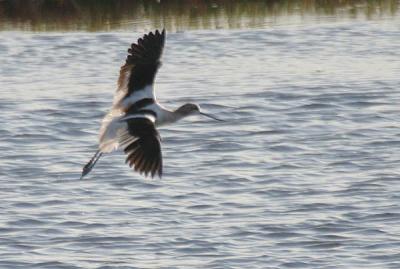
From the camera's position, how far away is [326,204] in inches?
450

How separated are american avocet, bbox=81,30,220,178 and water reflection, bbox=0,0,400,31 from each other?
30.8 ft

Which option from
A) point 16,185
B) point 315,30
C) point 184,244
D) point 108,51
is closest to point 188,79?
point 108,51

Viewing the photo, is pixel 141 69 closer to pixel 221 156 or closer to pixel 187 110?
pixel 187 110

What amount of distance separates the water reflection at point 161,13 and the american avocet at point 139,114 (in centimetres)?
939

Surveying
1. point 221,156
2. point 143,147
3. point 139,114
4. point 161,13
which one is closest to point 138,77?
point 139,114

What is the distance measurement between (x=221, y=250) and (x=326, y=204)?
1585 millimetres

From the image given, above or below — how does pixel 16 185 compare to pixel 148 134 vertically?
below

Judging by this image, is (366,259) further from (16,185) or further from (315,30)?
(315,30)

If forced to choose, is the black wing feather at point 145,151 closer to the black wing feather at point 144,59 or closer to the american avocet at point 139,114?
the american avocet at point 139,114

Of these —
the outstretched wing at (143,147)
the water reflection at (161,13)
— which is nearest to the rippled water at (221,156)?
the water reflection at (161,13)

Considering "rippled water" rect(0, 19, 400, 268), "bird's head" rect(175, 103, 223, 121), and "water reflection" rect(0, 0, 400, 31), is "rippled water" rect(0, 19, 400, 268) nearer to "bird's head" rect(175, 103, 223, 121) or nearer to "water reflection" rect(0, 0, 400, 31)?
"water reflection" rect(0, 0, 400, 31)

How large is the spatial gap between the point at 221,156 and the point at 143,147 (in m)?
4.79

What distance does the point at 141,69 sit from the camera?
10039 millimetres

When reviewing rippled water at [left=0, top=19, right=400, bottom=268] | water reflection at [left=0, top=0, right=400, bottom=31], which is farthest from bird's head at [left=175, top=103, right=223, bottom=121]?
water reflection at [left=0, top=0, right=400, bottom=31]
